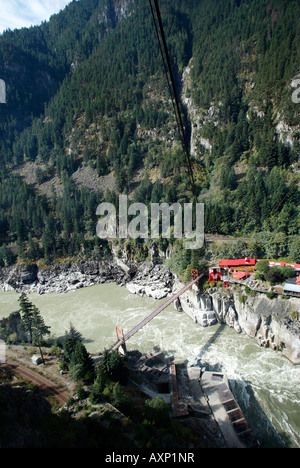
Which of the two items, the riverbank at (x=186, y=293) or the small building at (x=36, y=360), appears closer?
the small building at (x=36, y=360)

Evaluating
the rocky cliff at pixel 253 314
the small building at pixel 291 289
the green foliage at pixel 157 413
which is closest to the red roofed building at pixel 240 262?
the rocky cliff at pixel 253 314

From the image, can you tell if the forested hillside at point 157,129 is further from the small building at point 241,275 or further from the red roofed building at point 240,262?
the small building at point 241,275

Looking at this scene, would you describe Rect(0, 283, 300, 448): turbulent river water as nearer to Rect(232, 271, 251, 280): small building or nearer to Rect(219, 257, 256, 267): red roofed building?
Rect(232, 271, 251, 280): small building

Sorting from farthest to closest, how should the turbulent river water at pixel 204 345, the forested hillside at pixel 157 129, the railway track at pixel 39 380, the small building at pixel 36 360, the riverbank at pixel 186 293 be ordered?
the forested hillside at pixel 157 129, the riverbank at pixel 186 293, the small building at pixel 36 360, the turbulent river water at pixel 204 345, the railway track at pixel 39 380

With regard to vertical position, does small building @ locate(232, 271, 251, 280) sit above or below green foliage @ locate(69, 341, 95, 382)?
above

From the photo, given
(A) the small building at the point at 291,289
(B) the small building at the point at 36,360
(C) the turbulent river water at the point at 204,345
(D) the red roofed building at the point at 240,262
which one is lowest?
(C) the turbulent river water at the point at 204,345

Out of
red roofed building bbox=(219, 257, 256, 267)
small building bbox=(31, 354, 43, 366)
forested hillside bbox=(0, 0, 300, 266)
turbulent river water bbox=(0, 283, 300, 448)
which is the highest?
forested hillside bbox=(0, 0, 300, 266)

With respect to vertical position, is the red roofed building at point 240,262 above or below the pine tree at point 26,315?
above

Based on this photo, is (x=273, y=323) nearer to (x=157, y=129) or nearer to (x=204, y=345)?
(x=204, y=345)

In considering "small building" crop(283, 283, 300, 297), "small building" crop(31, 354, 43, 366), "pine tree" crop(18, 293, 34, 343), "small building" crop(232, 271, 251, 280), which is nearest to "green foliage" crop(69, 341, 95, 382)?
"small building" crop(31, 354, 43, 366)
